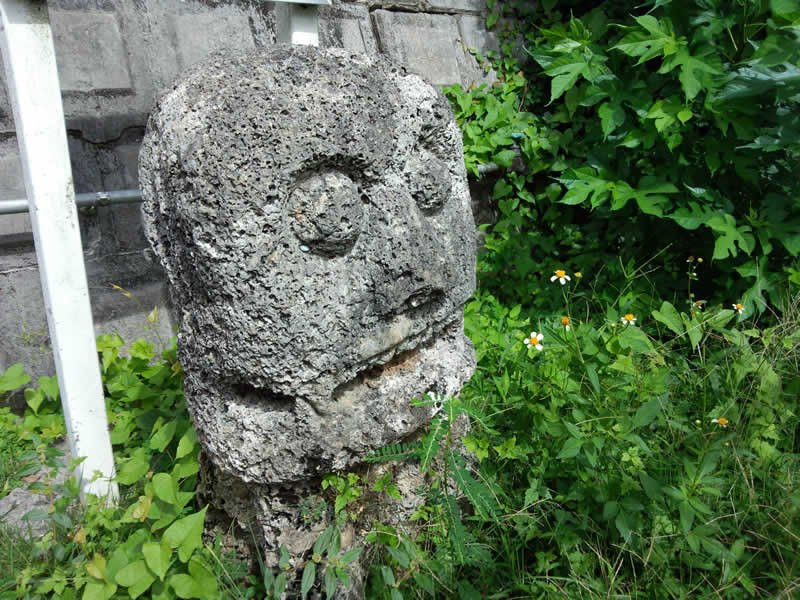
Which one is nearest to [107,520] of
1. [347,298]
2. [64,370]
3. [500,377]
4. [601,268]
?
[64,370]

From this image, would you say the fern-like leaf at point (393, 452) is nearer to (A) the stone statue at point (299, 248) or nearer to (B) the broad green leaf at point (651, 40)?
(A) the stone statue at point (299, 248)

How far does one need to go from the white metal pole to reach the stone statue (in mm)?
411

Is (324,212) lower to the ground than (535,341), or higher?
higher

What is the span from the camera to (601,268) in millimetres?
3234

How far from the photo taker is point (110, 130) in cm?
245

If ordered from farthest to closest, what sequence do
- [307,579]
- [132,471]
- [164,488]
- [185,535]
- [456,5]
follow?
[456,5] → [132,471] → [164,488] → [185,535] → [307,579]

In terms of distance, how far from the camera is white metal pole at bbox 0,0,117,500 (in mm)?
1793

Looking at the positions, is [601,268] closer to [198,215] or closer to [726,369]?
[726,369]

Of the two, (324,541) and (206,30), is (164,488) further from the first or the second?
(206,30)

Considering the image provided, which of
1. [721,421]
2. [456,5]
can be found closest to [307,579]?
[721,421]

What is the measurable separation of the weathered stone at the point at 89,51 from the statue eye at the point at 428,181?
135 cm

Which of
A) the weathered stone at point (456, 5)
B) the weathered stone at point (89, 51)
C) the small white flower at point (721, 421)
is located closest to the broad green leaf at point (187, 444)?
the weathered stone at point (89, 51)

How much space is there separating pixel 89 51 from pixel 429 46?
1.67 m

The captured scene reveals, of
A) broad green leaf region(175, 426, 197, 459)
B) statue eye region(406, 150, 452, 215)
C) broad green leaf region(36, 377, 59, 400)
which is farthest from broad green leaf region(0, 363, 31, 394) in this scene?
statue eye region(406, 150, 452, 215)
